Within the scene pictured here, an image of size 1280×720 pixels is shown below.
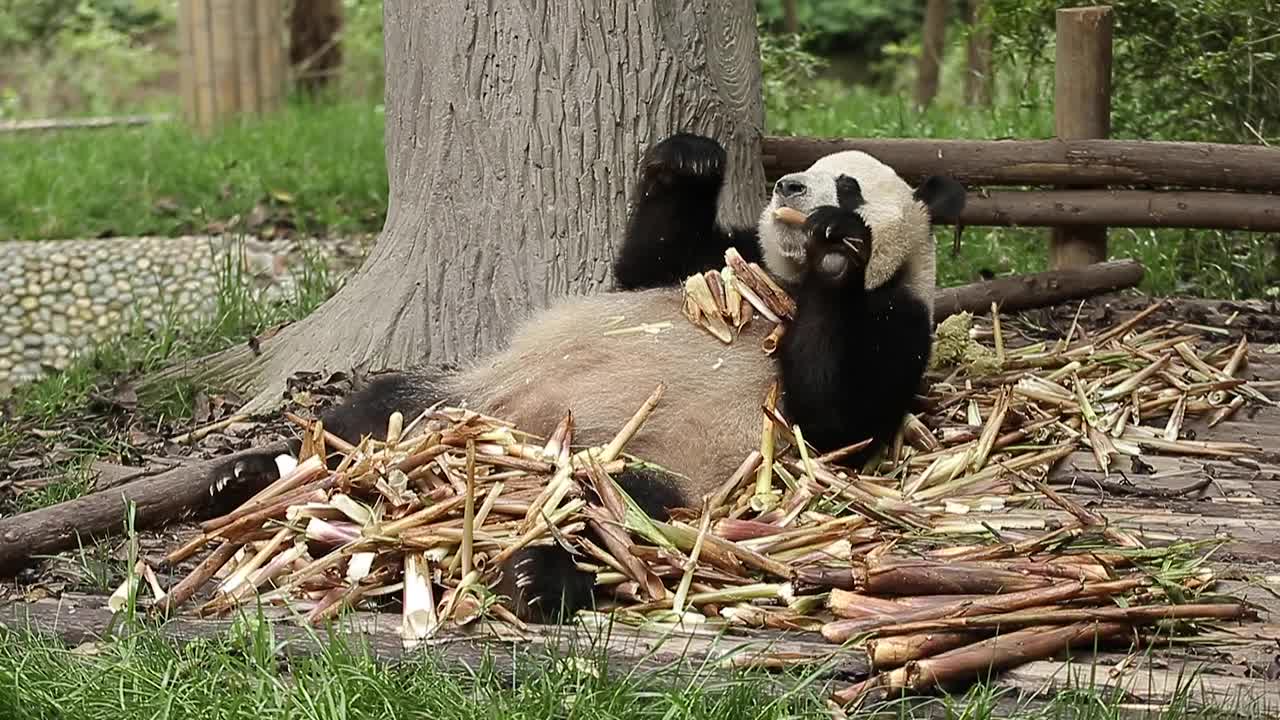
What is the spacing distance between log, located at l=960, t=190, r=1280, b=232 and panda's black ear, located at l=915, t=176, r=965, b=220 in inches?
60.9

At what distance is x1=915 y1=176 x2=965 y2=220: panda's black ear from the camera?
165 inches

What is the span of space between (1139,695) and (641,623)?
972 mm

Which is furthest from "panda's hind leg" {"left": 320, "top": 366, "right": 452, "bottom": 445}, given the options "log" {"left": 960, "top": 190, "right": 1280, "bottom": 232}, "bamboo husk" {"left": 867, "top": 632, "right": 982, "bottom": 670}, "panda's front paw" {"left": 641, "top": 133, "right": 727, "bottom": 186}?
"log" {"left": 960, "top": 190, "right": 1280, "bottom": 232}

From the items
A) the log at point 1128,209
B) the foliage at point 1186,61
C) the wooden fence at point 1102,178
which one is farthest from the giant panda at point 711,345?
the foliage at point 1186,61

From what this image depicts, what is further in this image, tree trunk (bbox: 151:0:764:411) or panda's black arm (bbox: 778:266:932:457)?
tree trunk (bbox: 151:0:764:411)

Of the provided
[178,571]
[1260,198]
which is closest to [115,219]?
[178,571]

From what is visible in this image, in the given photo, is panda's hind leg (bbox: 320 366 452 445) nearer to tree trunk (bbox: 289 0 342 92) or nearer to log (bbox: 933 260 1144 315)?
log (bbox: 933 260 1144 315)

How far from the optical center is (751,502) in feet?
12.0

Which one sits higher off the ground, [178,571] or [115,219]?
[115,219]

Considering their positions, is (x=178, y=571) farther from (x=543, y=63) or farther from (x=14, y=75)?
(x=14, y=75)

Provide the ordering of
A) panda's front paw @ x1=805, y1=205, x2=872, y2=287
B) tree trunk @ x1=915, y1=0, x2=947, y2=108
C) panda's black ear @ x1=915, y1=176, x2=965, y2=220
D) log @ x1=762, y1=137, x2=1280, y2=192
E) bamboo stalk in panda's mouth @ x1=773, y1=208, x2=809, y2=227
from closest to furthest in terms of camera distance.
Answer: panda's front paw @ x1=805, y1=205, x2=872, y2=287
bamboo stalk in panda's mouth @ x1=773, y1=208, x2=809, y2=227
panda's black ear @ x1=915, y1=176, x2=965, y2=220
log @ x1=762, y1=137, x2=1280, y2=192
tree trunk @ x1=915, y1=0, x2=947, y2=108

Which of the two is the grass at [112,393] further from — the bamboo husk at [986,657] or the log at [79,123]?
the log at [79,123]

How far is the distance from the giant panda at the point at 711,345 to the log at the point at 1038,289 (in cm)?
122

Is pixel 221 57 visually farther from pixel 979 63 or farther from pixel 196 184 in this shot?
pixel 979 63
